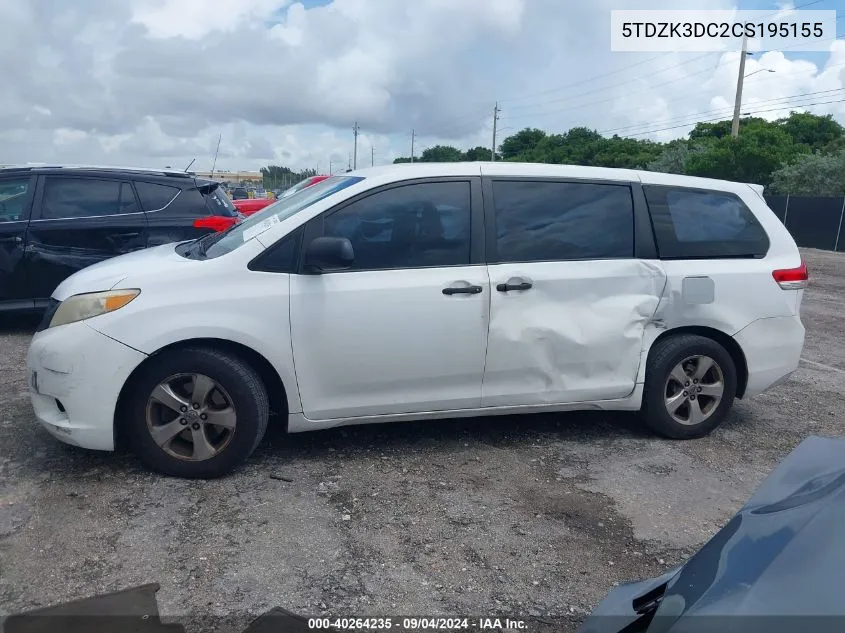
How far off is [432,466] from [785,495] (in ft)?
8.87

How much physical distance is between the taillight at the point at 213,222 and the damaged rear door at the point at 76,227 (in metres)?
0.54

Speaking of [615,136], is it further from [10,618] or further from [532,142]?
[10,618]

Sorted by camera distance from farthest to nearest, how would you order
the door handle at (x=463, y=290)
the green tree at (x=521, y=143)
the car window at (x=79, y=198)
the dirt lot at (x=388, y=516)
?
the green tree at (x=521, y=143), the car window at (x=79, y=198), the door handle at (x=463, y=290), the dirt lot at (x=388, y=516)

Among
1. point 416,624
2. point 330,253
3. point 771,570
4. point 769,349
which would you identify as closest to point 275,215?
point 330,253

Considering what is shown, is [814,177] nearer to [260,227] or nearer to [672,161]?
[672,161]

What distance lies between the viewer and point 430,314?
435cm

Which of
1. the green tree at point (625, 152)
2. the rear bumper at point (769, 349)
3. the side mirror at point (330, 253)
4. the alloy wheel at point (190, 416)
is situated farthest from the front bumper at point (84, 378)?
the green tree at point (625, 152)

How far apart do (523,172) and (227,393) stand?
223cm

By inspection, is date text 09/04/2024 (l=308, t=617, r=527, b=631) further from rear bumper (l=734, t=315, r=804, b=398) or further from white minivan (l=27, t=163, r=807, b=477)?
rear bumper (l=734, t=315, r=804, b=398)

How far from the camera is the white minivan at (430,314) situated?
409cm

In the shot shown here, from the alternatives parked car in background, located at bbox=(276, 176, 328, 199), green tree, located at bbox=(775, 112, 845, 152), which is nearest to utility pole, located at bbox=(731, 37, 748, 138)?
green tree, located at bbox=(775, 112, 845, 152)

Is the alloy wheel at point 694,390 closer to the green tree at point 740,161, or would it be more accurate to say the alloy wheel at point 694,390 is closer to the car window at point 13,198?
the car window at point 13,198

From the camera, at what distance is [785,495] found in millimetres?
1960

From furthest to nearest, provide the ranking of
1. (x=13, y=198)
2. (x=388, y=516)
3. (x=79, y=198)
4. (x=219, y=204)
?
(x=219, y=204) < (x=79, y=198) < (x=13, y=198) < (x=388, y=516)
